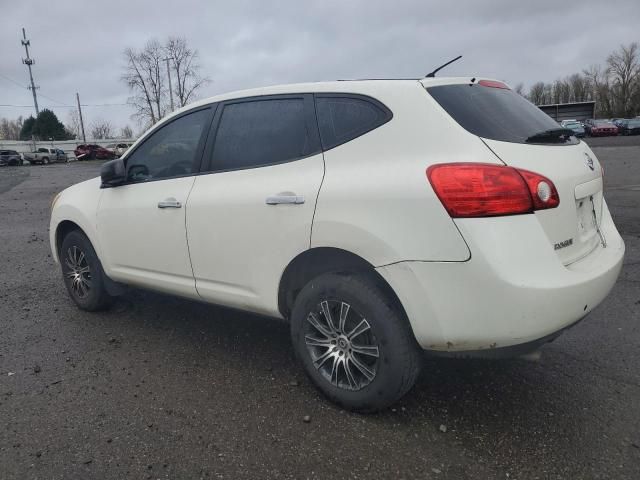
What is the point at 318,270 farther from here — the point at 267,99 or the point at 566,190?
the point at 566,190

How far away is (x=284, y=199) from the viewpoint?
2.85 meters

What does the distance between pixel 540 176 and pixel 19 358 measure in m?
3.50

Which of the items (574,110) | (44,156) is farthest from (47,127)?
(574,110)

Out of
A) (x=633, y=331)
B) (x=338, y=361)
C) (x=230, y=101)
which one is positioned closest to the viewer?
(x=338, y=361)

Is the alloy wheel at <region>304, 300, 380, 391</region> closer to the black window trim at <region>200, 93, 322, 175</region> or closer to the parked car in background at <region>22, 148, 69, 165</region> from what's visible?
the black window trim at <region>200, 93, 322, 175</region>

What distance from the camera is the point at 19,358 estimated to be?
3627mm

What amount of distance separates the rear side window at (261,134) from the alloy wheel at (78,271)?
1.85 metres

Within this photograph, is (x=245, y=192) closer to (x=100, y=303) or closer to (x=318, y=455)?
(x=318, y=455)

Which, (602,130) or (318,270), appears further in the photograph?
(602,130)

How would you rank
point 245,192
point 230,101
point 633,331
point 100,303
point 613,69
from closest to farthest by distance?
point 245,192
point 230,101
point 633,331
point 100,303
point 613,69

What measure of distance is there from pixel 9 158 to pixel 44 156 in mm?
3792

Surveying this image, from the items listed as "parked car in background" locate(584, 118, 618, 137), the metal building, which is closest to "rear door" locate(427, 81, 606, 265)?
"parked car in background" locate(584, 118, 618, 137)

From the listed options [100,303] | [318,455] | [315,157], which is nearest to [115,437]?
[318,455]

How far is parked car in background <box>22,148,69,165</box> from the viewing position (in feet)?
165
